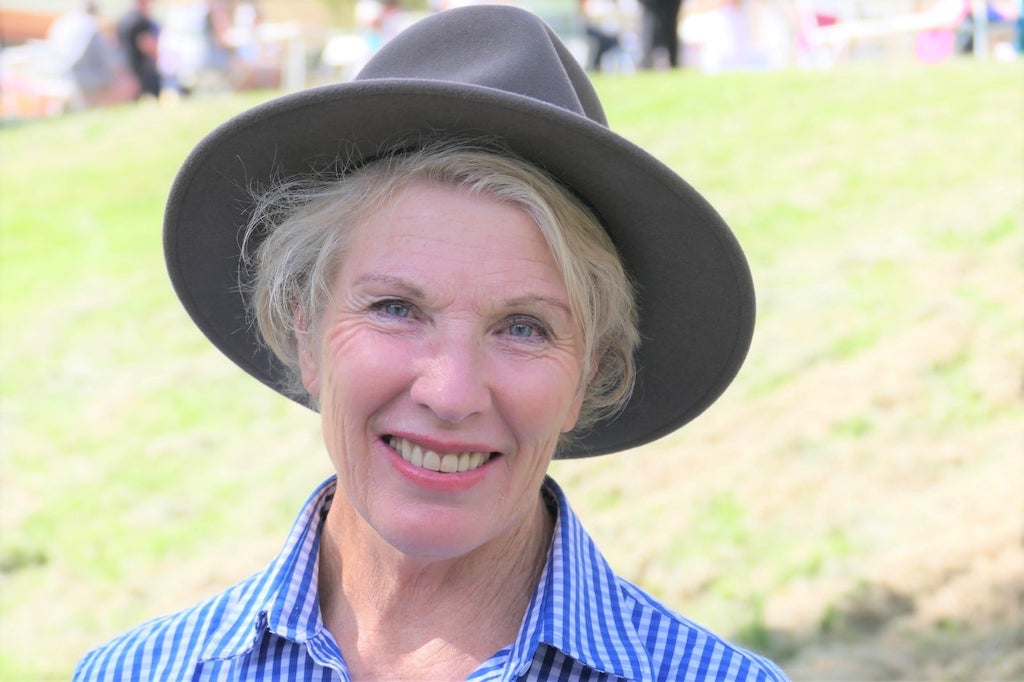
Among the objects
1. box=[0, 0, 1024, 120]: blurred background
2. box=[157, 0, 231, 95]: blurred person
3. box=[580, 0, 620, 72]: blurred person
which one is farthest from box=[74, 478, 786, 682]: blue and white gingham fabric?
box=[580, 0, 620, 72]: blurred person

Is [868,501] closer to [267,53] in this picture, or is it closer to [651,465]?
[651,465]

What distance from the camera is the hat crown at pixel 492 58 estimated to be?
1.97 meters

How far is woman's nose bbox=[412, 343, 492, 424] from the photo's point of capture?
1.85 m

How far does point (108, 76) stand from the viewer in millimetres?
17625

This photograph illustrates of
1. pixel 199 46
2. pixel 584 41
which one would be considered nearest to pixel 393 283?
pixel 199 46

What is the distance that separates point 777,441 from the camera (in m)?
5.45

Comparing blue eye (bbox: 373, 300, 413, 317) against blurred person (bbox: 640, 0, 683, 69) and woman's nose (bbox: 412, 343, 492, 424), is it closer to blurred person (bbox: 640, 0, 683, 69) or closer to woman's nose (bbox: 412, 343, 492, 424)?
woman's nose (bbox: 412, 343, 492, 424)

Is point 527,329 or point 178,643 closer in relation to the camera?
point 527,329

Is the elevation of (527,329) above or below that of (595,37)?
above

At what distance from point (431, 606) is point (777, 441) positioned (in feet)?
11.9

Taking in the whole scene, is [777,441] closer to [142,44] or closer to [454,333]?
[454,333]

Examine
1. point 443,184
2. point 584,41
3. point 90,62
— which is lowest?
point 584,41

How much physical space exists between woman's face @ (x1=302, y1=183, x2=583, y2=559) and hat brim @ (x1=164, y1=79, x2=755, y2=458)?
139 millimetres

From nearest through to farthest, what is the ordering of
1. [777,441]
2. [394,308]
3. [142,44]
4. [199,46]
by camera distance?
1. [394,308]
2. [777,441]
3. [142,44]
4. [199,46]
